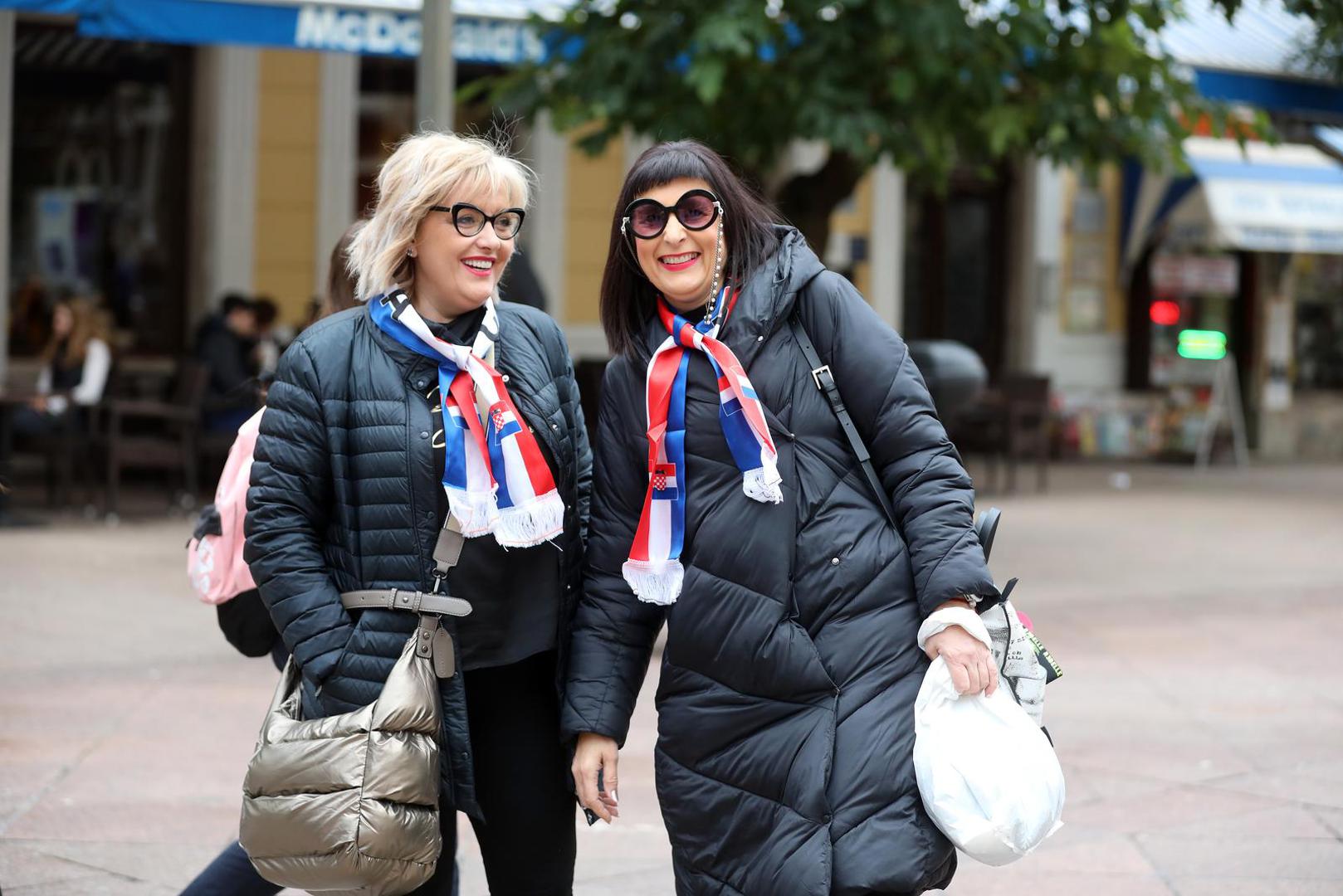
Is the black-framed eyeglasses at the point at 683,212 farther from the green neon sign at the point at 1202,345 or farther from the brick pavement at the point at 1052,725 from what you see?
the green neon sign at the point at 1202,345

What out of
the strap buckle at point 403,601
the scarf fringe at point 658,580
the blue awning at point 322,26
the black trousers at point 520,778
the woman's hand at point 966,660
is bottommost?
the black trousers at point 520,778

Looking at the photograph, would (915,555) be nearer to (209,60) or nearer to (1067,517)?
(1067,517)

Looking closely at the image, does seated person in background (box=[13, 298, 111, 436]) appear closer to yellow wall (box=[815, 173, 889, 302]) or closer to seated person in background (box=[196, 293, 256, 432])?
seated person in background (box=[196, 293, 256, 432])

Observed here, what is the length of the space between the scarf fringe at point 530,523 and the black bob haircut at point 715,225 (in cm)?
30

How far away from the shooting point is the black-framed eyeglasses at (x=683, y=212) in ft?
9.94

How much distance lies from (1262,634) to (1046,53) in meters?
3.15

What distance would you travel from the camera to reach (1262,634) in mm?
8648

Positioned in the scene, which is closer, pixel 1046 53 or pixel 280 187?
pixel 1046 53

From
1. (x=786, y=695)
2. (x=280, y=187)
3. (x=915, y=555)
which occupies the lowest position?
(x=786, y=695)

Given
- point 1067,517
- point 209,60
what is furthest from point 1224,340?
point 209,60

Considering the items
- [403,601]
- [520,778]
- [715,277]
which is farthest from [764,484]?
[520,778]

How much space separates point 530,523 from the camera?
120 inches

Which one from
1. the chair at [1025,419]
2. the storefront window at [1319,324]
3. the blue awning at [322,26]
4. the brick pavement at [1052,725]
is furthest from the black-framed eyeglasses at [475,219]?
the storefront window at [1319,324]

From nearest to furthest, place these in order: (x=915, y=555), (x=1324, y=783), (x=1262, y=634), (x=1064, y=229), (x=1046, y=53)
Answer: (x=915, y=555) → (x=1324, y=783) → (x=1262, y=634) → (x=1046, y=53) → (x=1064, y=229)
